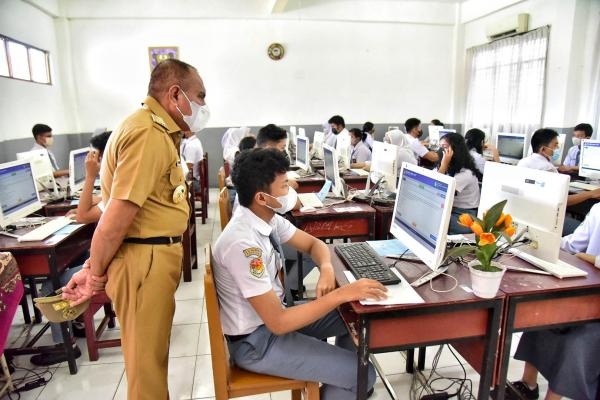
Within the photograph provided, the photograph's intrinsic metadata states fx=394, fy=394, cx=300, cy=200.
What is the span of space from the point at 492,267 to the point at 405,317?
0.33m

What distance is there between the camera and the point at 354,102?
304 inches

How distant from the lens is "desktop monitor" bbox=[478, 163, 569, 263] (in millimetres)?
1414

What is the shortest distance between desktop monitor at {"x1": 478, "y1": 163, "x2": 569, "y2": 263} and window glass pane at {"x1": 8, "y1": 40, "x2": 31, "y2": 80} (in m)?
5.89

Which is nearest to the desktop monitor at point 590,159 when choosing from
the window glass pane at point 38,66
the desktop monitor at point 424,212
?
the desktop monitor at point 424,212

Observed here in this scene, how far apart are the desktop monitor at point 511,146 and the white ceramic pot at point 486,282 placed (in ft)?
14.7

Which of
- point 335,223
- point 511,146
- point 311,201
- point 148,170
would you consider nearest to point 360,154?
point 511,146

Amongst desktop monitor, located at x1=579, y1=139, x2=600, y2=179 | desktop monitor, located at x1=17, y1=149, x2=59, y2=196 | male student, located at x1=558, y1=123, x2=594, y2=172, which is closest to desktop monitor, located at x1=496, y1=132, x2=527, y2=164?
male student, located at x1=558, y1=123, x2=594, y2=172

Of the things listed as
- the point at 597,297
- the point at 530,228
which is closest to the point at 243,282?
the point at 530,228

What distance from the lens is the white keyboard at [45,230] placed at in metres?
2.07

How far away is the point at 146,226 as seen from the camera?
1.46 meters

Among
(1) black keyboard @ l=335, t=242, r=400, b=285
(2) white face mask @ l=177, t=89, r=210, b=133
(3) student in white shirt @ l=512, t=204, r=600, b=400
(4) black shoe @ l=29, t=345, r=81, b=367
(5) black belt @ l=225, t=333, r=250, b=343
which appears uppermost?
(2) white face mask @ l=177, t=89, r=210, b=133

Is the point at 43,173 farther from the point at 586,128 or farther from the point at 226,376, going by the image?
the point at 586,128

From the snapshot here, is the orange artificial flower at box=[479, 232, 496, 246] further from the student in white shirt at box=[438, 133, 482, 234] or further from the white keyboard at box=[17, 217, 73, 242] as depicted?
the white keyboard at box=[17, 217, 73, 242]

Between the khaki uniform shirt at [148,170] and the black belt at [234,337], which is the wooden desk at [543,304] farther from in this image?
the khaki uniform shirt at [148,170]
